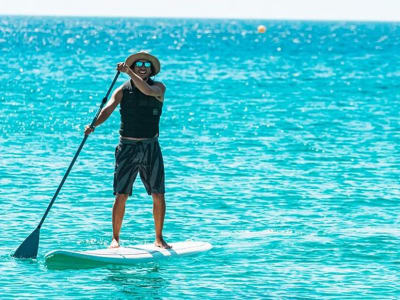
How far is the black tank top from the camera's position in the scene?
38.7 feet

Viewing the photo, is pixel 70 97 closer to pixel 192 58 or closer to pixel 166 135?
pixel 166 135

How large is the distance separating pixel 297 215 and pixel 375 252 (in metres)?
2.45

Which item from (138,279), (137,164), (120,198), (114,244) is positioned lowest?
(138,279)

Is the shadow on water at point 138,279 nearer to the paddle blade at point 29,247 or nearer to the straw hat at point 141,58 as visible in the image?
the paddle blade at point 29,247

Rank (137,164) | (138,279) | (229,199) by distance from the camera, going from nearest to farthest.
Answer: (138,279) < (137,164) < (229,199)

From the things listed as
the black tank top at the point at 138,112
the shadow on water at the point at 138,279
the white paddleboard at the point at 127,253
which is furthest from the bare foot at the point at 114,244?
the black tank top at the point at 138,112

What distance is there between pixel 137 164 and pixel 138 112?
2.06 ft

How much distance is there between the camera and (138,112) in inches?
467

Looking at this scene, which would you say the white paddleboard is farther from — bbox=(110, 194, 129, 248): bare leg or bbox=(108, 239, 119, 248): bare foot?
bbox=(110, 194, 129, 248): bare leg

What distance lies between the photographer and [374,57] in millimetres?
85812

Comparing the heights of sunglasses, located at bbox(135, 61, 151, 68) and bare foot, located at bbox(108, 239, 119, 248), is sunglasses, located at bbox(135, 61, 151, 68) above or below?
above

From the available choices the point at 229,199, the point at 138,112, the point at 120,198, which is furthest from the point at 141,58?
the point at 229,199

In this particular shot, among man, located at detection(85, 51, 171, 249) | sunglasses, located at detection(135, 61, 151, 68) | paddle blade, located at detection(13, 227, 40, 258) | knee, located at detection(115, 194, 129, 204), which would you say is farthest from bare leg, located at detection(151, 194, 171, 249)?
sunglasses, located at detection(135, 61, 151, 68)

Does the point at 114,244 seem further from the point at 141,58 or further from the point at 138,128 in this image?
the point at 141,58
